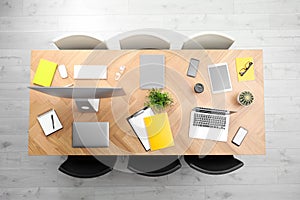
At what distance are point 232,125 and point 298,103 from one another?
3.79 ft

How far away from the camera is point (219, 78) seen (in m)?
2.63

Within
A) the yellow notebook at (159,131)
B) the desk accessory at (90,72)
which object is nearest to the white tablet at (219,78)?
the yellow notebook at (159,131)

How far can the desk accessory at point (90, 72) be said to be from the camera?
262 cm

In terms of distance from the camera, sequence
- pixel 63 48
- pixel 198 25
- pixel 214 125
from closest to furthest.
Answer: pixel 214 125
pixel 63 48
pixel 198 25

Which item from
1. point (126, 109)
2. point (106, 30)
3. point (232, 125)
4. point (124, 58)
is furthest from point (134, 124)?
point (106, 30)

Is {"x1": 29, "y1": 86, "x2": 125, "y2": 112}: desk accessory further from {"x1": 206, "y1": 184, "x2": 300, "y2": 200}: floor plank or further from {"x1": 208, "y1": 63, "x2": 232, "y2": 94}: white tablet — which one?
{"x1": 206, "y1": 184, "x2": 300, "y2": 200}: floor plank

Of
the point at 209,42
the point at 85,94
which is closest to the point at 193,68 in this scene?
the point at 209,42

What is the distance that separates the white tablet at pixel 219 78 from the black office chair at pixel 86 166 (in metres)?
0.95

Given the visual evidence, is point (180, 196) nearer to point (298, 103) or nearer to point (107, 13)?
point (298, 103)

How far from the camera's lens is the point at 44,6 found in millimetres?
3488

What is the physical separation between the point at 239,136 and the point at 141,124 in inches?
27.4

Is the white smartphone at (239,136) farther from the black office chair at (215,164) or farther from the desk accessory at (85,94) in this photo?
the desk accessory at (85,94)

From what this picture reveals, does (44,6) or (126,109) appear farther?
(44,6)

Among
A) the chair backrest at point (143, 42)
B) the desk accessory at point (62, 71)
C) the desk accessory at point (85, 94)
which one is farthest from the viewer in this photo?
the chair backrest at point (143, 42)
